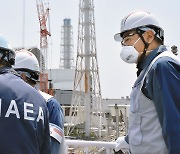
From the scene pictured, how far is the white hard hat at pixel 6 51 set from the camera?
219cm

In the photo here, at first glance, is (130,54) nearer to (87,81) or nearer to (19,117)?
(19,117)

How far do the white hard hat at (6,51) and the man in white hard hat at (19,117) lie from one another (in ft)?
0.19

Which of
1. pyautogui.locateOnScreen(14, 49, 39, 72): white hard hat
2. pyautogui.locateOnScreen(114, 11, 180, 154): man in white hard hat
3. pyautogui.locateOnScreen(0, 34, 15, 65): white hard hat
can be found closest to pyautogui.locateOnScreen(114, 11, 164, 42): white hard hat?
pyautogui.locateOnScreen(114, 11, 180, 154): man in white hard hat

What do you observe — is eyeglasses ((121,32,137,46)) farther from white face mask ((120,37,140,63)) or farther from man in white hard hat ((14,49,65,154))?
man in white hard hat ((14,49,65,154))

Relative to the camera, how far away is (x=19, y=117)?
6.28ft

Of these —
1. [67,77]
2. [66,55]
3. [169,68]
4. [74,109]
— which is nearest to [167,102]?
[169,68]

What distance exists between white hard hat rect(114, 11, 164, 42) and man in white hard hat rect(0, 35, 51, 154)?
3.06ft

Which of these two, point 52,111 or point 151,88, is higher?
point 151,88

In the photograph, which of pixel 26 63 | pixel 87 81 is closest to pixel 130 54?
pixel 26 63

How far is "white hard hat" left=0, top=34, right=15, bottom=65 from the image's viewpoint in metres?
2.19

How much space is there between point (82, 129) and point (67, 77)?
19.9 metres

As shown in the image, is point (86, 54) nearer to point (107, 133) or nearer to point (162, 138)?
point (107, 133)

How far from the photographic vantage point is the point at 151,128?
7.30 ft

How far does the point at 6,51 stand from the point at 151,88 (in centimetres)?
100
